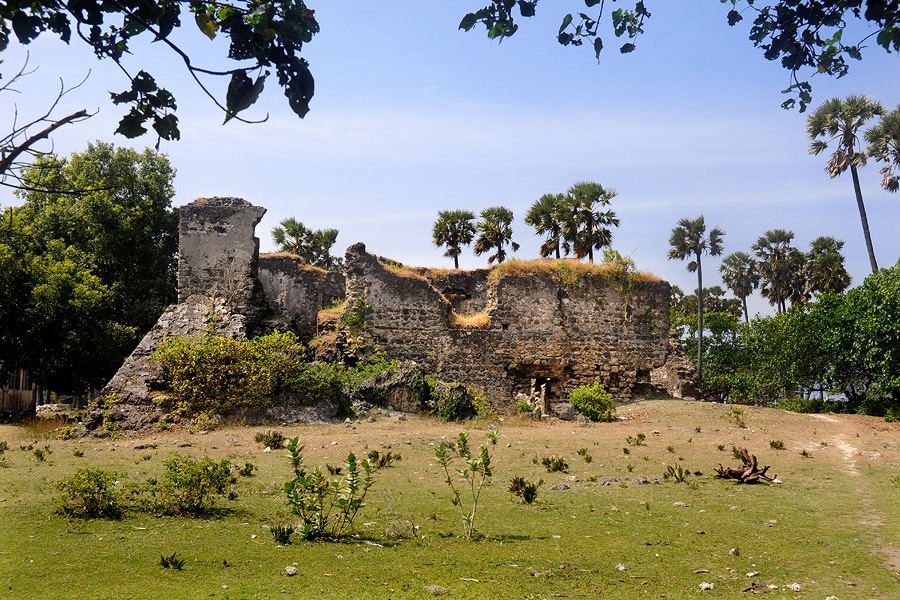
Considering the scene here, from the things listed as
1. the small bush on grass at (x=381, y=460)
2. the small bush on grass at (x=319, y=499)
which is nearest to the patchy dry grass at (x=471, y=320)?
the small bush on grass at (x=381, y=460)

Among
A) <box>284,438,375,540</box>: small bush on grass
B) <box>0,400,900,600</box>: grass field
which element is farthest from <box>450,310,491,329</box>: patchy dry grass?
<box>284,438,375,540</box>: small bush on grass

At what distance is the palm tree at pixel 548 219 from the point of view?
1189 inches

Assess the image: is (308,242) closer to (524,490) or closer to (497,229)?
(497,229)

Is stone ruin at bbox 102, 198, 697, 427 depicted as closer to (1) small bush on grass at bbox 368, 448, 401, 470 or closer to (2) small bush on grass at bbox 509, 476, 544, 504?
(1) small bush on grass at bbox 368, 448, 401, 470

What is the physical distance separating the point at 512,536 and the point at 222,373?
43.4 ft

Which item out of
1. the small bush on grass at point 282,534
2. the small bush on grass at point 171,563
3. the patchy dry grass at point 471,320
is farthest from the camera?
the patchy dry grass at point 471,320

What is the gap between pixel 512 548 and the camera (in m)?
6.98

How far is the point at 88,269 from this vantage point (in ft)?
87.7

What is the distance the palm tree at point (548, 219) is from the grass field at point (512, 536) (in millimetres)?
17498

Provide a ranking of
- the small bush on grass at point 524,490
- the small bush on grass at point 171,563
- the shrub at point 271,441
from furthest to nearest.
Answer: the shrub at point 271,441 → the small bush on grass at point 524,490 → the small bush on grass at point 171,563

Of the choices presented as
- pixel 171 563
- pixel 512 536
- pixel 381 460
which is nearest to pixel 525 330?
pixel 381 460

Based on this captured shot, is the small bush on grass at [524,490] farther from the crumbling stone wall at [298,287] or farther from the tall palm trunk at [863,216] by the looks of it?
the tall palm trunk at [863,216]

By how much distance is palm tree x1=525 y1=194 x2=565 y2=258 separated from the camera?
99.1 ft

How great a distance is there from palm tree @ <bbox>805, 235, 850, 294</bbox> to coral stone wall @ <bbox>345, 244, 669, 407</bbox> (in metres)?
19.0
